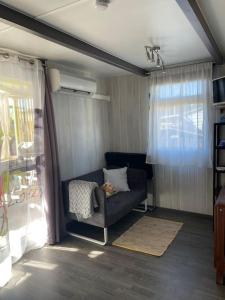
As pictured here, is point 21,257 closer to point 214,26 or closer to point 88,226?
point 88,226

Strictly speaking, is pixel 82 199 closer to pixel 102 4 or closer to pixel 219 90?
pixel 102 4

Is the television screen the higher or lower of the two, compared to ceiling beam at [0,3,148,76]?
lower

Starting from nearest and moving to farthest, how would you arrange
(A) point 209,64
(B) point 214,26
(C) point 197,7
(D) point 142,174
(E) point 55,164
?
(C) point 197,7 < (B) point 214,26 < (E) point 55,164 < (A) point 209,64 < (D) point 142,174

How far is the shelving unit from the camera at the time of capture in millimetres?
3266

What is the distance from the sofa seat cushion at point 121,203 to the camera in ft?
9.96

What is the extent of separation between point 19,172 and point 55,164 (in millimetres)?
471

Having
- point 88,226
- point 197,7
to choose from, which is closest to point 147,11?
point 197,7

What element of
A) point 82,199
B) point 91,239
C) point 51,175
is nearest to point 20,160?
point 51,175

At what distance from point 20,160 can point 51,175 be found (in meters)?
0.44

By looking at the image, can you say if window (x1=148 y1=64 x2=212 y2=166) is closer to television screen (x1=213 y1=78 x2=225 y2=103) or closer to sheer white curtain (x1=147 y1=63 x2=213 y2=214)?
sheer white curtain (x1=147 y1=63 x2=213 y2=214)

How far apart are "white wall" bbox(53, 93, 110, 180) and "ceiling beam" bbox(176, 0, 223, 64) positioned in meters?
1.94

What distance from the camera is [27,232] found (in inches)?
114

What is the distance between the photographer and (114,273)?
8.05 feet

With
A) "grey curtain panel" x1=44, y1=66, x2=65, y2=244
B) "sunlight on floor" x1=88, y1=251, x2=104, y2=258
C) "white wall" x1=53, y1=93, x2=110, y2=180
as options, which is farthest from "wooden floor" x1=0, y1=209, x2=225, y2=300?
"white wall" x1=53, y1=93, x2=110, y2=180
